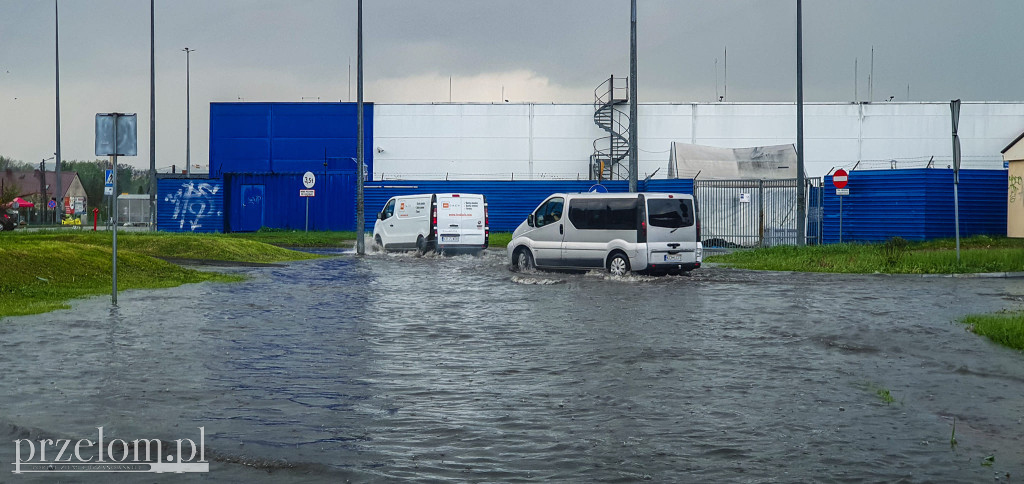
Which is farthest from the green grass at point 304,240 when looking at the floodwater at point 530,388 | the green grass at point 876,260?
the floodwater at point 530,388

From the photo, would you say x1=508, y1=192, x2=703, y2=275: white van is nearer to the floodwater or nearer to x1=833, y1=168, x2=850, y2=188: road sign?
the floodwater

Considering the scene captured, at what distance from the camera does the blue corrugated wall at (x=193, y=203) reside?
5341 cm

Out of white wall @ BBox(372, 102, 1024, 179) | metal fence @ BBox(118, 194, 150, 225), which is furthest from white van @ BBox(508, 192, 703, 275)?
metal fence @ BBox(118, 194, 150, 225)

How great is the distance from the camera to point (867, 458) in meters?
6.17

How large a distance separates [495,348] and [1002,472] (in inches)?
237

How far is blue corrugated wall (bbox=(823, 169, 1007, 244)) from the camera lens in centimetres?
3759

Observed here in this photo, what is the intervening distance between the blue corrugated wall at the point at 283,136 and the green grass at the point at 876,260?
33.1m

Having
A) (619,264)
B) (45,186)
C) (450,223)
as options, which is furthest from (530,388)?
(45,186)

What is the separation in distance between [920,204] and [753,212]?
5845 mm

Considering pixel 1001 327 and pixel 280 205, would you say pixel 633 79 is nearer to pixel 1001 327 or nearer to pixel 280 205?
pixel 1001 327

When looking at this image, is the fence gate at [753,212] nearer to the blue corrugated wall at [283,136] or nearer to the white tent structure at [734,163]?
the white tent structure at [734,163]

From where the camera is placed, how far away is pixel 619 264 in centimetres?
2147

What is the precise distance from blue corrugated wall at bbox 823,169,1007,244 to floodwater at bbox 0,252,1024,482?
72.9 feet

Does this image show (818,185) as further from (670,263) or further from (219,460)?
(219,460)
